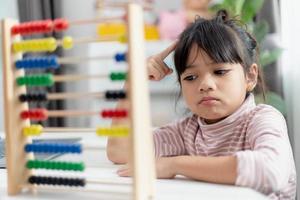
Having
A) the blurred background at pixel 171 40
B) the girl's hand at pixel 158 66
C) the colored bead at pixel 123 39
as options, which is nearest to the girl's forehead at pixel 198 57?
the girl's hand at pixel 158 66

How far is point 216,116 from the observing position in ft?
3.28

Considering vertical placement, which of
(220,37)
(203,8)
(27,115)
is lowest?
(27,115)

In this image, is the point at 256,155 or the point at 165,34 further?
the point at 165,34

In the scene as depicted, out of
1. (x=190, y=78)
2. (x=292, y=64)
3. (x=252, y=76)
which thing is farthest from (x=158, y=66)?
(x=292, y=64)

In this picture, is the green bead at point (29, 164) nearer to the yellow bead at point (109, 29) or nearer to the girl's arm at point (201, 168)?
the girl's arm at point (201, 168)

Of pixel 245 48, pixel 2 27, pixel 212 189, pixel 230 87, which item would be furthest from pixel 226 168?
pixel 2 27

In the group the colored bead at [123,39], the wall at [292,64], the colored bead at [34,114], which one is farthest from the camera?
the wall at [292,64]

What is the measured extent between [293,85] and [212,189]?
1.59 metres

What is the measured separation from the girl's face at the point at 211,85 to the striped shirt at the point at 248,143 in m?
0.04

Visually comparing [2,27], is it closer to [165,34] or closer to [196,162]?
[196,162]

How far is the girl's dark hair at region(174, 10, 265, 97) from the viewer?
96cm

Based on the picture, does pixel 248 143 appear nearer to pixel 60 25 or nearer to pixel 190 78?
pixel 190 78

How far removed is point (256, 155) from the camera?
30.2 inches

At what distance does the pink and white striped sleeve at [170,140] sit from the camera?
3.61 feet
